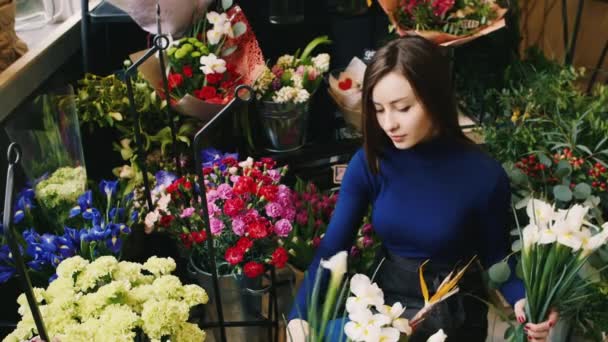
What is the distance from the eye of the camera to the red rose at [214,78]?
175 cm

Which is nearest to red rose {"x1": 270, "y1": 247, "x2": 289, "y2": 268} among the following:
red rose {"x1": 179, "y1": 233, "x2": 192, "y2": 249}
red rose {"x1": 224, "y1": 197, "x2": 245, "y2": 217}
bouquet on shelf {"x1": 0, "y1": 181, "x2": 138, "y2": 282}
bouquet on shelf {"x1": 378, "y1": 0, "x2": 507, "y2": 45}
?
red rose {"x1": 224, "y1": 197, "x2": 245, "y2": 217}

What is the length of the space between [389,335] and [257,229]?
1.93 feet

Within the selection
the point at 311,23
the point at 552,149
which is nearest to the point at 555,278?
the point at 552,149

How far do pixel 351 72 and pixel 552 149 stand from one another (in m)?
0.69

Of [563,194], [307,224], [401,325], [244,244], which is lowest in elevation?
[307,224]

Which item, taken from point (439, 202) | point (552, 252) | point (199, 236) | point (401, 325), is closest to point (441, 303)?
point (439, 202)

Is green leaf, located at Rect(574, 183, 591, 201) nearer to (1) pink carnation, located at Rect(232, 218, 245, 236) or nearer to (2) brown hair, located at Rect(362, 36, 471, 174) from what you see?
(2) brown hair, located at Rect(362, 36, 471, 174)

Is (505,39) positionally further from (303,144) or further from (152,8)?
(152,8)

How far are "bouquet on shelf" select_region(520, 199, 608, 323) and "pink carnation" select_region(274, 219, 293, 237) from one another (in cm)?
57

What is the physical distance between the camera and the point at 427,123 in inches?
49.0

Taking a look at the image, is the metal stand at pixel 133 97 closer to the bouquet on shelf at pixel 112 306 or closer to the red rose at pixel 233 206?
the red rose at pixel 233 206

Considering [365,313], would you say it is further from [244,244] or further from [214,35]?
[214,35]

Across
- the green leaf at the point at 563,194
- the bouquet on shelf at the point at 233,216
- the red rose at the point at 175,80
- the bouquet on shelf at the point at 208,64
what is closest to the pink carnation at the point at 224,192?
the bouquet on shelf at the point at 233,216

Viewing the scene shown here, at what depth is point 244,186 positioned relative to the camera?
4.67 ft
